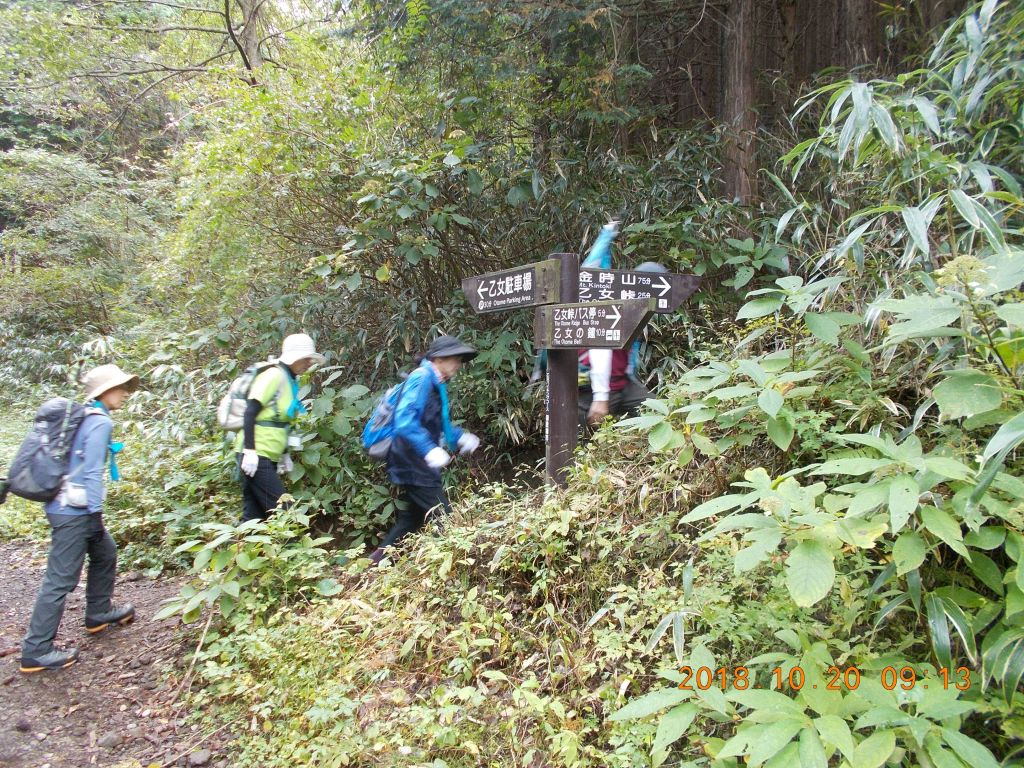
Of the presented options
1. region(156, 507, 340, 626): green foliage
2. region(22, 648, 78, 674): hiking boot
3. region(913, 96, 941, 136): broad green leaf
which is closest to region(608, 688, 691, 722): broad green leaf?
region(156, 507, 340, 626): green foliage

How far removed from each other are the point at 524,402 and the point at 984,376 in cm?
408

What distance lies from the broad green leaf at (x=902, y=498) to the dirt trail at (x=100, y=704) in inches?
121

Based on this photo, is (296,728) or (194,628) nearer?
(296,728)

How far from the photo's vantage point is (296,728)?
2.91 metres

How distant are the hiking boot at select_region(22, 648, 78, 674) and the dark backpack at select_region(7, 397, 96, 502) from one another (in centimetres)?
90

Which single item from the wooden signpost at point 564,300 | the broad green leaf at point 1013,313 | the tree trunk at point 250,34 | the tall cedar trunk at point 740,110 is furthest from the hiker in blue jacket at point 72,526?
the tree trunk at point 250,34

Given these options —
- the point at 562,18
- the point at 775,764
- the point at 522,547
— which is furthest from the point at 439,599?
the point at 562,18

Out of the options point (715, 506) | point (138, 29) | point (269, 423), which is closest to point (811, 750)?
point (715, 506)

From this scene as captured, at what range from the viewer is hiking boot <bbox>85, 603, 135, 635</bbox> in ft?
13.0

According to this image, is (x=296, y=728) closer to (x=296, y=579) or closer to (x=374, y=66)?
(x=296, y=579)

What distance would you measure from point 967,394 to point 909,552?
1.91ft

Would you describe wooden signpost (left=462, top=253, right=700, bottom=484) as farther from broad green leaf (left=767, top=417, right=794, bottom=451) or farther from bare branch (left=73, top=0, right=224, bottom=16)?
bare branch (left=73, top=0, right=224, bottom=16)

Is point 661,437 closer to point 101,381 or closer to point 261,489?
point 261,489
